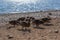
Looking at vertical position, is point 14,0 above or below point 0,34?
below

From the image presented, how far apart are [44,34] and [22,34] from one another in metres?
1.01

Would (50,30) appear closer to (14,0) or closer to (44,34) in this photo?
(44,34)

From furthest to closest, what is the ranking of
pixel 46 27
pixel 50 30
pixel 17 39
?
1. pixel 46 27
2. pixel 50 30
3. pixel 17 39

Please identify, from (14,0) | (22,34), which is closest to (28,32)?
(22,34)

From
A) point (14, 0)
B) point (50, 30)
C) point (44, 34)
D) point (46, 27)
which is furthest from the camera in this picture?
point (14, 0)

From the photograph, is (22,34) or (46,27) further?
(46,27)

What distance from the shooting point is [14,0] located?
34.2 meters

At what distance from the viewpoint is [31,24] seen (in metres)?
13.4

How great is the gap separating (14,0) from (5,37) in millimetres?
23561

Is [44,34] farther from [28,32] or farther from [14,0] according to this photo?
[14,0]

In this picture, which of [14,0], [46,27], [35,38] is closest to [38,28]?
[46,27]

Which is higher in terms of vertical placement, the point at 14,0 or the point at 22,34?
the point at 22,34

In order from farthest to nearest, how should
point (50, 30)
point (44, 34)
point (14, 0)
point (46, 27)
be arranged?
1. point (14, 0)
2. point (46, 27)
3. point (50, 30)
4. point (44, 34)

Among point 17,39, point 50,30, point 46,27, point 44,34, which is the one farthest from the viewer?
point 46,27
